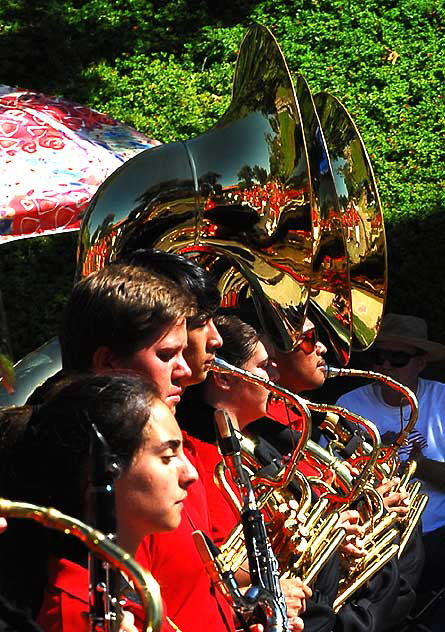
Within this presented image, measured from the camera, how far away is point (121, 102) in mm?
7477

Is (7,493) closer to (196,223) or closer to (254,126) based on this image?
(196,223)

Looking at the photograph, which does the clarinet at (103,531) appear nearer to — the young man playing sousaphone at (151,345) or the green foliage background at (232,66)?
the young man playing sousaphone at (151,345)

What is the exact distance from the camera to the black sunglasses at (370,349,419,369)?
16.0ft

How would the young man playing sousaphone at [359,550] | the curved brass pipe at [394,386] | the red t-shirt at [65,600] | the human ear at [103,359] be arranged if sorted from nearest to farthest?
the red t-shirt at [65,600] → the human ear at [103,359] → the young man playing sousaphone at [359,550] → the curved brass pipe at [394,386]

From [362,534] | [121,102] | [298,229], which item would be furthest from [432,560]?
[121,102]

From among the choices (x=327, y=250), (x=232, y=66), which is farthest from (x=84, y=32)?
(x=327, y=250)

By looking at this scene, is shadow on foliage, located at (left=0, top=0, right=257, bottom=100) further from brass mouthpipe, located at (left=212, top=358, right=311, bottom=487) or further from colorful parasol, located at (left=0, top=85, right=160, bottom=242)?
brass mouthpipe, located at (left=212, top=358, right=311, bottom=487)

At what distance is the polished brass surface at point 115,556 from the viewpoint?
137cm

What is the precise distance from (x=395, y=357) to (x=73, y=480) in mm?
3077

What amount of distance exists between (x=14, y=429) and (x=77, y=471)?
159mm

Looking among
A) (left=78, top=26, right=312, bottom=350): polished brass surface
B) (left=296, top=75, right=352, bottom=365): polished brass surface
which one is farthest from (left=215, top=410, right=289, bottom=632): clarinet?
(left=296, top=75, right=352, bottom=365): polished brass surface

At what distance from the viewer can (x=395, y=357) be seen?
192 inches

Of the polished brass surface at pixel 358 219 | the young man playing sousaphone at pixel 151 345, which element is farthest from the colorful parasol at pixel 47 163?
the young man playing sousaphone at pixel 151 345

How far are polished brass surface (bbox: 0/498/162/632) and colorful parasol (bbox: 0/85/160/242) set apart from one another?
10.2 feet
